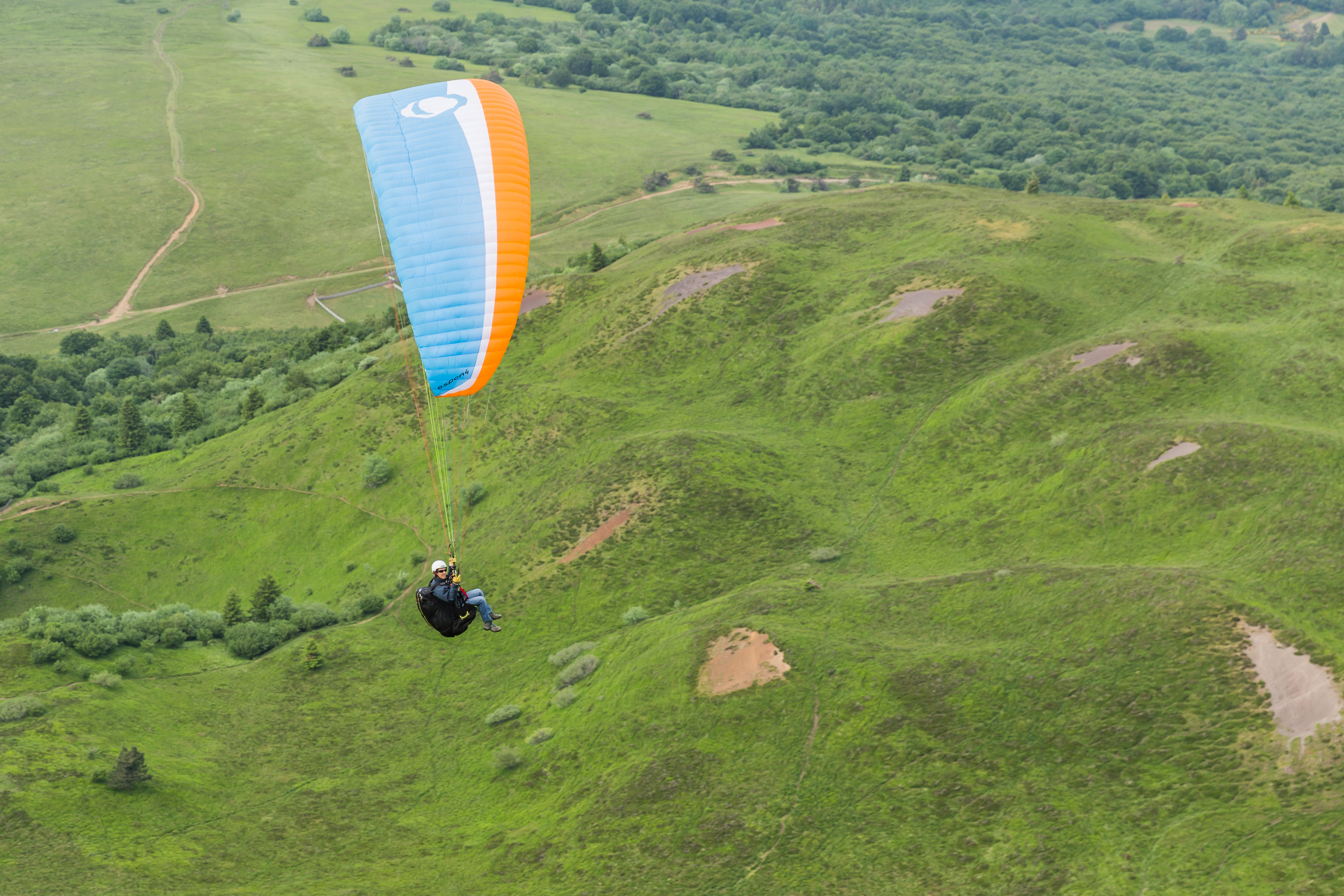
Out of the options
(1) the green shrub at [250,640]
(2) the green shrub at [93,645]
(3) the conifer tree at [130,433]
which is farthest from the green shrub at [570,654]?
(3) the conifer tree at [130,433]

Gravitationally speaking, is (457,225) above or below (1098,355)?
above

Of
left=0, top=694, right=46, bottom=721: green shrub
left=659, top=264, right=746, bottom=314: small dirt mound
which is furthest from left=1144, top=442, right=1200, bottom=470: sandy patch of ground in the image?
left=0, top=694, right=46, bottom=721: green shrub

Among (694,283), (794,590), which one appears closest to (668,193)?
(694,283)

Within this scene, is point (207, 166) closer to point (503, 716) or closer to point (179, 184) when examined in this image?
point (179, 184)

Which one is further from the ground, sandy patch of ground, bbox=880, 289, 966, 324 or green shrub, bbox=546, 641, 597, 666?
sandy patch of ground, bbox=880, 289, 966, 324

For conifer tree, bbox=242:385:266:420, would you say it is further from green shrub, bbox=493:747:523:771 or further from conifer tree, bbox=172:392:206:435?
green shrub, bbox=493:747:523:771
